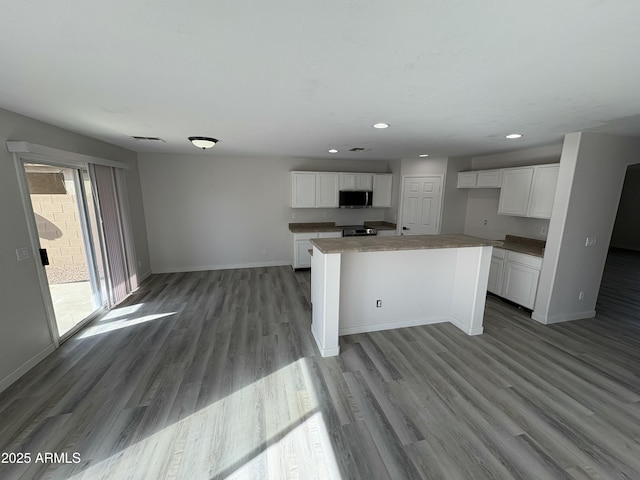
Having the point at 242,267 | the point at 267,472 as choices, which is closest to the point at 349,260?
the point at 267,472

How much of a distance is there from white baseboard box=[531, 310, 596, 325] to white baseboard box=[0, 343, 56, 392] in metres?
5.87

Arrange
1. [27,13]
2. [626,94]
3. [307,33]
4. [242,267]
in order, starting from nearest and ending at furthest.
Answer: [27,13] < [307,33] < [626,94] < [242,267]

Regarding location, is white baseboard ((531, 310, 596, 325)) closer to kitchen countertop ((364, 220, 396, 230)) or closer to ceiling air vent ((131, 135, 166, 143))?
kitchen countertop ((364, 220, 396, 230))

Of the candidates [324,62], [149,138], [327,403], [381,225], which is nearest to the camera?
[324,62]

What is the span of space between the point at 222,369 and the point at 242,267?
338 centimetres

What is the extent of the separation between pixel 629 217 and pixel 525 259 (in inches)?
292

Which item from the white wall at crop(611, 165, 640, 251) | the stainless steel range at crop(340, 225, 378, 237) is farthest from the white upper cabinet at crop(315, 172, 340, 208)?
the white wall at crop(611, 165, 640, 251)

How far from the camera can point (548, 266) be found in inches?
133

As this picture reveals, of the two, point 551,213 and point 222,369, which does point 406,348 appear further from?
point 551,213

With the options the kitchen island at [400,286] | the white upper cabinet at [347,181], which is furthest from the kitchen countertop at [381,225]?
the kitchen island at [400,286]

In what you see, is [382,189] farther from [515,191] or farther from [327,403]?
[327,403]

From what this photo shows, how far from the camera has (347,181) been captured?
572 cm

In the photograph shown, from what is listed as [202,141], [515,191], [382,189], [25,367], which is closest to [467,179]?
[515,191]

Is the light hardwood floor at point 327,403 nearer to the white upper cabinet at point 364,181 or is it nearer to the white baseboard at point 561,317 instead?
the white baseboard at point 561,317
